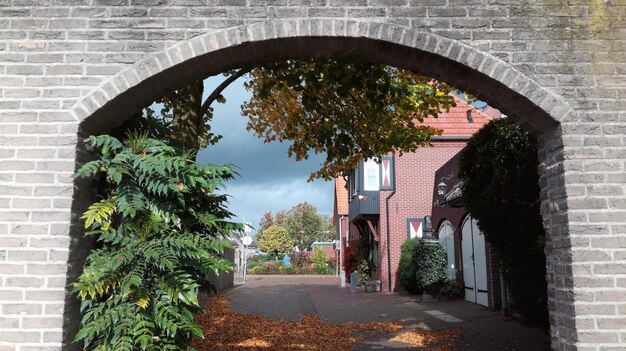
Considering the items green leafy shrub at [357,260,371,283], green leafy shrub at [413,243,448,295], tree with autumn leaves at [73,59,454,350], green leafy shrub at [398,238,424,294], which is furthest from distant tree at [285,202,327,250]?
tree with autumn leaves at [73,59,454,350]

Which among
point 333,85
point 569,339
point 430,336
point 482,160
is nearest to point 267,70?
point 333,85

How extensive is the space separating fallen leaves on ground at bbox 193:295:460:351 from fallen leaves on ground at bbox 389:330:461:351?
0.06 feet

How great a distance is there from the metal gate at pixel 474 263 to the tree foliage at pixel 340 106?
466 centimetres

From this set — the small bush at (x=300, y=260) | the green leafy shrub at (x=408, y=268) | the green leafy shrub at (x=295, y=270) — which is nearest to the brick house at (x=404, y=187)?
the green leafy shrub at (x=408, y=268)

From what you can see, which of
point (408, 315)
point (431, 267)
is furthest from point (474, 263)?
point (408, 315)

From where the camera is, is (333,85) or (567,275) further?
(333,85)

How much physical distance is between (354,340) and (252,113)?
4577 millimetres

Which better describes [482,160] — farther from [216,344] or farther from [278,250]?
[278,250]

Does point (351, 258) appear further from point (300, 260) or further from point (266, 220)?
point (266, 220)

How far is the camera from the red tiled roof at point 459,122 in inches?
801

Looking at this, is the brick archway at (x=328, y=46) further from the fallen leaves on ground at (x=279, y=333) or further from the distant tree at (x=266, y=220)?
the distant tree at (x=266, y=220)

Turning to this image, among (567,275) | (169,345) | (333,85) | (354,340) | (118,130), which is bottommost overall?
(354,340)

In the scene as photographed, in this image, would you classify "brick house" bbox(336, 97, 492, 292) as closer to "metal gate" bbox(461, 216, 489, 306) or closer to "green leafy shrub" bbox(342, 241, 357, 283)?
"green leafy shrub" bbox(342, 241, 357, 283)

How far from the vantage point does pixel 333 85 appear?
658 centimetres
